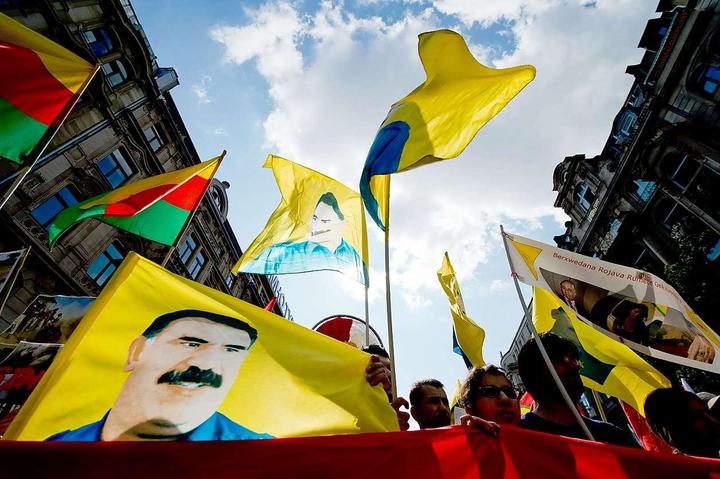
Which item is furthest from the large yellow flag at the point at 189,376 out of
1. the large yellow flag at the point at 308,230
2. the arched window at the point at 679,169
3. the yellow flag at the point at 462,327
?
the arched window at the point at 679,169

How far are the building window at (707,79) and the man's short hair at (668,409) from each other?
2117 centimetres

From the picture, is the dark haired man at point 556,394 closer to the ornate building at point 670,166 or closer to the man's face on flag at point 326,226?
the man's face on flag at point 326,226

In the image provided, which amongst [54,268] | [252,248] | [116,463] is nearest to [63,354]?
[116,463]

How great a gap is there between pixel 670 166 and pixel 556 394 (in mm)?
23338

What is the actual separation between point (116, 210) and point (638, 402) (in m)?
9.14

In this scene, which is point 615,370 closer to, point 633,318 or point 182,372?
point 633,318

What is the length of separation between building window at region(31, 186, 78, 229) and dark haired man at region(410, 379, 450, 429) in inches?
624

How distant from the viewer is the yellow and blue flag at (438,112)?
371 cm

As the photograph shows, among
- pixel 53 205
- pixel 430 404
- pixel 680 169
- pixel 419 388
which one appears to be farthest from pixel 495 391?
pixel 680 169

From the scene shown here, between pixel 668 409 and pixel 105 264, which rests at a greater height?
pixel 105 264

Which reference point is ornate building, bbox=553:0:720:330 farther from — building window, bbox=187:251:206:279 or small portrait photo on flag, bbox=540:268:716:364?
building window, bbox=187:251:206:279

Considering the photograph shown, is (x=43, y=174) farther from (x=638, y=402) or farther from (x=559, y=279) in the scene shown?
(x=638, y=402)

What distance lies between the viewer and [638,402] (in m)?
5.54

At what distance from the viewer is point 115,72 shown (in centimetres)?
1792
